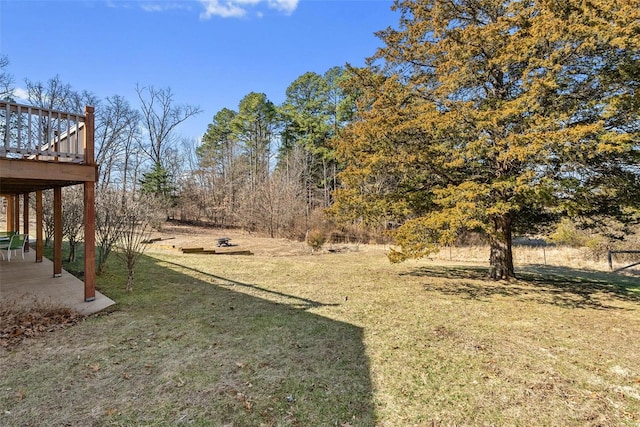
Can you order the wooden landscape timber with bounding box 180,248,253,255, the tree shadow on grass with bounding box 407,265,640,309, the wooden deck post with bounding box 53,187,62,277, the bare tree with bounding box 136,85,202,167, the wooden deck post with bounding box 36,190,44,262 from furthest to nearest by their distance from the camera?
1. the bare tree with bounding box 136,85,202,167
2. the wooden landscape timber with bounding box 180,248,253,255
3. the wooden deck post with bounding box 36,190,44,262
4. the tree shadow on grass with bounding box 407,265,640,309
5. the wooden deck post with bounding box 53,187,62,277

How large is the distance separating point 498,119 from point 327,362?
Result: 554cm

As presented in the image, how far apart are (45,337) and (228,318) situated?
2.36 m

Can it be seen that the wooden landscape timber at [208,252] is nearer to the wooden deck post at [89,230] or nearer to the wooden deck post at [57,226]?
the wooden deck post at [57,226]

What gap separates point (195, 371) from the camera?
3.45 metres

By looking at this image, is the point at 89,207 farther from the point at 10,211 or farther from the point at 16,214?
the point at 10,211

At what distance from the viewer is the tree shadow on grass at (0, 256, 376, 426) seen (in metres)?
2.73

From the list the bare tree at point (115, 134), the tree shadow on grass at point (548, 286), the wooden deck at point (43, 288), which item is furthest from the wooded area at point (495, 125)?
the bare tree at point (115, 134)

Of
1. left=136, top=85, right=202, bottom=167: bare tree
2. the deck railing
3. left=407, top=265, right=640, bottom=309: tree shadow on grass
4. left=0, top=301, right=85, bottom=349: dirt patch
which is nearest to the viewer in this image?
left=0, top=301, right=85, bottom=349: dirt patch

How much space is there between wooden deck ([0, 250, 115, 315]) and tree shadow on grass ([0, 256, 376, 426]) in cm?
55

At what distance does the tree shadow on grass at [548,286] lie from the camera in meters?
7.34

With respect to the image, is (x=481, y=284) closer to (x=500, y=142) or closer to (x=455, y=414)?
(x=500, y=142)

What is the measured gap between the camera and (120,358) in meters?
3.72

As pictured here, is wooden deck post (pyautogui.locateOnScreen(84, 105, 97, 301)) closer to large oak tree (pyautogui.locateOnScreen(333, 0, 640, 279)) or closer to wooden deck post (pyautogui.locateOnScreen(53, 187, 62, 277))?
wooden deck post (pyautogui.locateOnScreen(53, 187, 62, 277))

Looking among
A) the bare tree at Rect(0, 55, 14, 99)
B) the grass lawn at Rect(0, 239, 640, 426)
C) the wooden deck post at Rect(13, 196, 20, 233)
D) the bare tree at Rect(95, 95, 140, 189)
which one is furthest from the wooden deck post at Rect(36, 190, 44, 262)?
the bare tree at Rect(95, 95, 140, 189)
